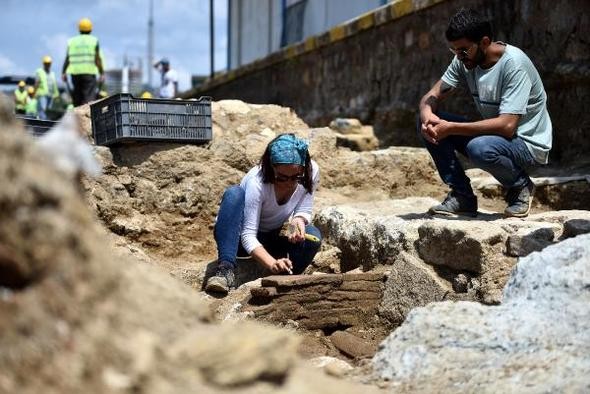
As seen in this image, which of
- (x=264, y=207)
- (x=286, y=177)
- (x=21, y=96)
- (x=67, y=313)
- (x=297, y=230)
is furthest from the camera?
(x=21, y=96)

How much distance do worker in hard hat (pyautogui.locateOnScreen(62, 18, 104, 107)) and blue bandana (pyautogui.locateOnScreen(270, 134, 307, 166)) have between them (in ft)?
22.2

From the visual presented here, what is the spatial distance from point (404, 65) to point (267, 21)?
265 inches

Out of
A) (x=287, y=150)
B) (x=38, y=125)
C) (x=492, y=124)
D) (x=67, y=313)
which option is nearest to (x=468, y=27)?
(x=492, y=124)

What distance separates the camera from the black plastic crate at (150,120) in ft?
21.3

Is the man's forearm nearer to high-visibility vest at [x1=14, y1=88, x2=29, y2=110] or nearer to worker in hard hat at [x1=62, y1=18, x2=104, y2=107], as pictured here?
worker in hard hat at [x1=62, y1=18, x2=104, y2=107]

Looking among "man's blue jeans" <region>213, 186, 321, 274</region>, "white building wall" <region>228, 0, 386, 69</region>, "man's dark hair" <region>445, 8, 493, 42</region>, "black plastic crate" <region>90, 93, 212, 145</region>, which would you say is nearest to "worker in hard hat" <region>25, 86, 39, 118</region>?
"white building wall" <region>228, 0, 386, 69</region>

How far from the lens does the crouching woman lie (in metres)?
5.16

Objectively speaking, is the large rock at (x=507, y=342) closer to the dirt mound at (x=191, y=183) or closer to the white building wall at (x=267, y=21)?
the dirt mound at (x=191, y=183)

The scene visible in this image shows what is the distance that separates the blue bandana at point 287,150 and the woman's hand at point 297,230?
383 millimetres

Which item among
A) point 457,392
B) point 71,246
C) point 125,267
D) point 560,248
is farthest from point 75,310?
point 560,248

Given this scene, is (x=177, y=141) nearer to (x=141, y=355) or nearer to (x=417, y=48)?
(x=417, y=48)

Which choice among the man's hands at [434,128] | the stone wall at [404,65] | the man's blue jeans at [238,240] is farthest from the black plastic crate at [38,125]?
the stone wall at [404,65]

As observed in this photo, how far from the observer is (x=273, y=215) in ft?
18.0

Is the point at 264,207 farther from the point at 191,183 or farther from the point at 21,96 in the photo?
the point at 21,96
